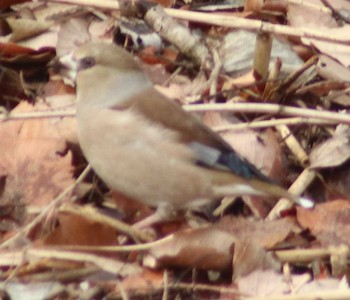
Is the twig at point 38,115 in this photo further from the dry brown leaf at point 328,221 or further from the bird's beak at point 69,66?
the dry brown leaf at point 328,221

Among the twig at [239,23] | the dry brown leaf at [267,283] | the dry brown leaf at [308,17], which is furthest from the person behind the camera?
the dry brown leaf at [308,17]

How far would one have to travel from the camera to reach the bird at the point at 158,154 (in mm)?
3955

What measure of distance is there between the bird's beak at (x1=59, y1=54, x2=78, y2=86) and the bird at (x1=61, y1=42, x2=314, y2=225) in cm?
16

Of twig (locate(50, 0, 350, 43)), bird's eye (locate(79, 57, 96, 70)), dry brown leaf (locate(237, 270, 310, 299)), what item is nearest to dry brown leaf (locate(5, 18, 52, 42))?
twig (locate(50, 0, 350, 43))

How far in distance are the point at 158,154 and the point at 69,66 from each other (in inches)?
21.7

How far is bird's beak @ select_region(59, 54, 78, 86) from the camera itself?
420cm

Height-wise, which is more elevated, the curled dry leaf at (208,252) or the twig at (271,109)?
the twig at (271,109)

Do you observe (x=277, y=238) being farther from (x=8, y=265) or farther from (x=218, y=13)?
(x=218, y=13)

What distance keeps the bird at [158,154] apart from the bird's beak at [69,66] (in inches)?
6.5

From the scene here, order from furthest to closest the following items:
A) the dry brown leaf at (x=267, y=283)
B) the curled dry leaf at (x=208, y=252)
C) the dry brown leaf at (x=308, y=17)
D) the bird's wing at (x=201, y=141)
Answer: the dry brown leaf at (x=308, y=17) < the bird's wing at (x=201, y=141) < the curled dry leaf at (x=208, y=252) < the dry brown leaf at (x=267, y=283)

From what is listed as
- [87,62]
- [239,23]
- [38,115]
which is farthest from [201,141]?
[239,23]

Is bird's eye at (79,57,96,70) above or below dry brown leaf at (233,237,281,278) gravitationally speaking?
above

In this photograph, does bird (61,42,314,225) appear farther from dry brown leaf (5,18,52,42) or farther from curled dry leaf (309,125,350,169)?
dry brown leaf (5,18,52,42)

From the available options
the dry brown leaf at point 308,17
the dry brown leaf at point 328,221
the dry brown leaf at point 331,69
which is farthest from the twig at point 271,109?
the dry brown leaf at point 308,17
